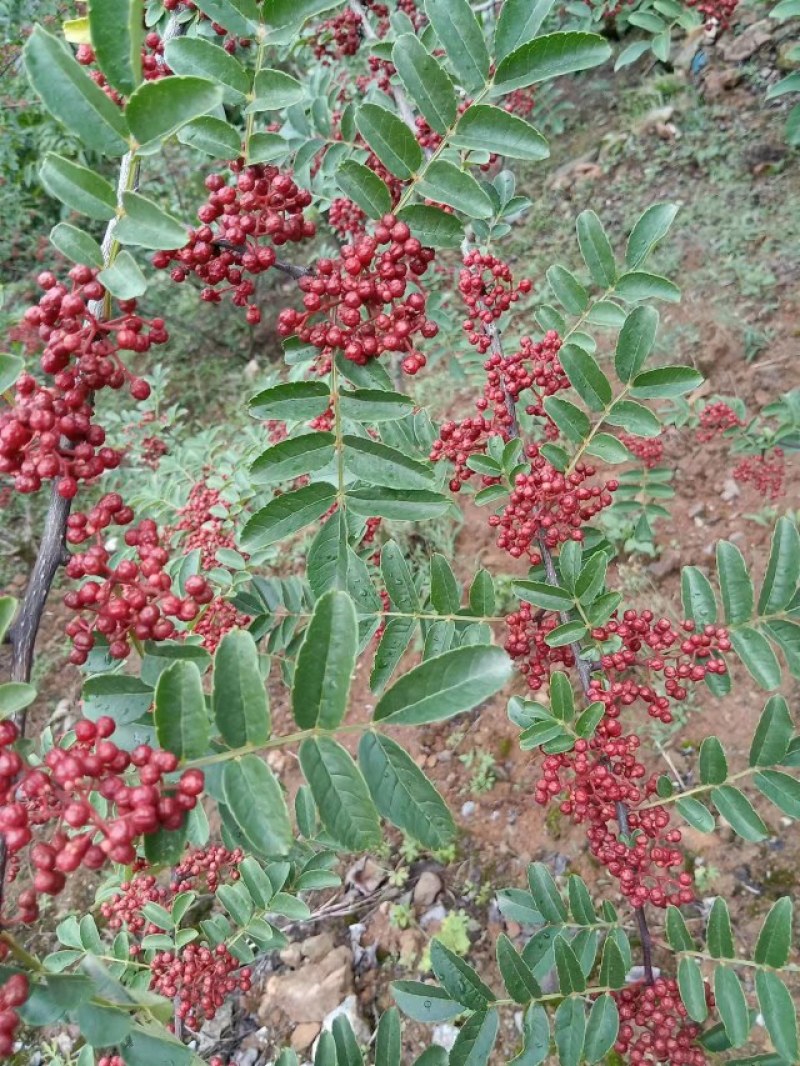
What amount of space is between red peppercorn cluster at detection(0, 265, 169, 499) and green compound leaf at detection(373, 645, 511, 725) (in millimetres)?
510

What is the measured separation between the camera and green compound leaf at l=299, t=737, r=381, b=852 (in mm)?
941

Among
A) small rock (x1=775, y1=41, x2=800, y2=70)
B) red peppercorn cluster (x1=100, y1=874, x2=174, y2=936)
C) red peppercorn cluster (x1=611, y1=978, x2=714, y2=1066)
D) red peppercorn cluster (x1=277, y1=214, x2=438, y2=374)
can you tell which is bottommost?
red peppercorn cluster (x1=611, y1=978, x2=714, y2=1066)

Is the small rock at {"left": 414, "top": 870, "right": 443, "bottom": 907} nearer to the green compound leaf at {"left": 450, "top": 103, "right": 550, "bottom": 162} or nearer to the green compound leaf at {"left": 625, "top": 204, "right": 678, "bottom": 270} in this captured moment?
the green compound leaf at {"left": 625, "top": 204, "right": 678, "bottom": 270}

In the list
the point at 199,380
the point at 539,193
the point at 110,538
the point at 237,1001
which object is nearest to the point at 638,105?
the point at 539,193

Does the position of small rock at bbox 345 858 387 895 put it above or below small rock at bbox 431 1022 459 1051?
above

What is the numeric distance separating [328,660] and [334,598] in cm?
8

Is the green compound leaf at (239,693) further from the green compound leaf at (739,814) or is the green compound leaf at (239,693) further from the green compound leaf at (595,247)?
the green compound leaf at (595,247)

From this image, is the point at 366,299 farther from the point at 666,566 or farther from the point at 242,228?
the point at 666,566

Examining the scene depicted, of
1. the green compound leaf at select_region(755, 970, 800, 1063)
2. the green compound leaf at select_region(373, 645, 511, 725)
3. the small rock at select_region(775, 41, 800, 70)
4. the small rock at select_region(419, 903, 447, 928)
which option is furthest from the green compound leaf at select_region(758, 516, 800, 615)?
the small rock at select_region(775, 41, 800, 70)

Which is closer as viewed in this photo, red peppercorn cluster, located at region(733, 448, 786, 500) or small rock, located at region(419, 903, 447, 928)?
small rock, located at region(419, 903, 447, 928)

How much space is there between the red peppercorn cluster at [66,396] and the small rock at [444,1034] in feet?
6.95

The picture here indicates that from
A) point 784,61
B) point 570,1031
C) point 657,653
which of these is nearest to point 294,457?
point 657,653

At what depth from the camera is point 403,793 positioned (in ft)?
3.32

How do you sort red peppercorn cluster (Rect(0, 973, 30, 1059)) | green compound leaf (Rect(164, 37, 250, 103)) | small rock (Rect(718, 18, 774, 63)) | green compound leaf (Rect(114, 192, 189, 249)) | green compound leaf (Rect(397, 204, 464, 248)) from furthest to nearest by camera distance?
small rock (Rect(718, 18, 774, 63)), green compound leaf (Rect(397, 204, 464, 248)), green compound leaf (Rect(164, 37, 250, 103)), green compound leaf (Rect(114, 192, 189, 249)), red peppercorn cluster (Rect(0, 973, 30, 1059))
